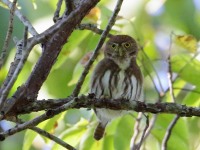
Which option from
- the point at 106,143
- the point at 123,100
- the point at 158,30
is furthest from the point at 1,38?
the point at 158,30

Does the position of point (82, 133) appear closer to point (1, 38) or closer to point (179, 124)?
point (179, 124)

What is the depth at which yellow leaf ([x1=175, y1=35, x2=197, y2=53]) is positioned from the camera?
3322 mm

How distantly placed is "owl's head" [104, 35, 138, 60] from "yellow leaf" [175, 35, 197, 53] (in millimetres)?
254

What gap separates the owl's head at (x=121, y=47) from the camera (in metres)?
3.39

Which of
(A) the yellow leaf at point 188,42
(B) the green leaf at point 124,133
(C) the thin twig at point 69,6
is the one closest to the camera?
(C) the thin twig at point 69,6

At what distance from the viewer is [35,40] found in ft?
6.20

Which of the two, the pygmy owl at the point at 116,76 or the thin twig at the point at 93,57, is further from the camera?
the pygmy owl at the point at 116,76

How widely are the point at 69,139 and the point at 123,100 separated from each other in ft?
3.41

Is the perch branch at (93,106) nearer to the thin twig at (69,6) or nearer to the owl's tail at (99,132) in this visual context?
the thin twig at (69,6)

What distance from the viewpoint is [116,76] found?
125 inches

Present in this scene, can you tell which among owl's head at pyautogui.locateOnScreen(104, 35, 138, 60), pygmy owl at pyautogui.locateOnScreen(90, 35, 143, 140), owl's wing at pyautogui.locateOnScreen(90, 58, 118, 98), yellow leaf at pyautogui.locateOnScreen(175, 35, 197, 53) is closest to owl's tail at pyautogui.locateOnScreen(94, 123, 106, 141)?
pygmy owl at pyautogui.locateOnScreen(90, 35, 143, 140)

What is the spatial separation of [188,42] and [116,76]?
0.50 m

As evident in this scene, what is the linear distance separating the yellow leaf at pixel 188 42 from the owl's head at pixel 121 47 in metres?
0.25

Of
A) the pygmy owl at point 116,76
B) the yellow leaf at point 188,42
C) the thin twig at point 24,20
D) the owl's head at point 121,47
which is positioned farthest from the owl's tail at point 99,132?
the thin twig at point 24,20
